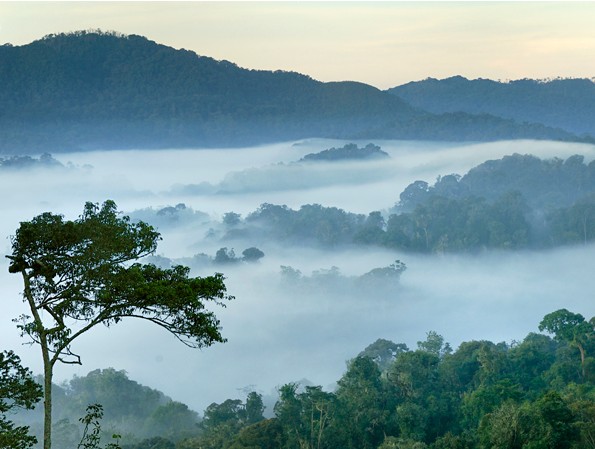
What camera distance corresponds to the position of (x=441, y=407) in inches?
1257

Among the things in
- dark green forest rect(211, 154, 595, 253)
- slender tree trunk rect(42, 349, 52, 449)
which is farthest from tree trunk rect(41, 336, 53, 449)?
dark green forest rect(211, 154, 595, 253)

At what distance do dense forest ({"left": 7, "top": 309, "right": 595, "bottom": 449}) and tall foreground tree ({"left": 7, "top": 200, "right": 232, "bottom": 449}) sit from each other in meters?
13.4

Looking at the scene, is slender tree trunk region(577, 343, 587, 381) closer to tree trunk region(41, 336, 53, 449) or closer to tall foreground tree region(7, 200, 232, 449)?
tall foreground tree region(7, 200, 232, 449)

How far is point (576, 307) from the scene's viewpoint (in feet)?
320

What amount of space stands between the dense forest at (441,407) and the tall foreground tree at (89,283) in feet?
43.9

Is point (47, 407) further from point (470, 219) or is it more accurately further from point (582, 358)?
point (470, 219)

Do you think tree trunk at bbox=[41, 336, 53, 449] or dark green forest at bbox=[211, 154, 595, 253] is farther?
dark green forest at bbox=[211, 154, 595, 253]

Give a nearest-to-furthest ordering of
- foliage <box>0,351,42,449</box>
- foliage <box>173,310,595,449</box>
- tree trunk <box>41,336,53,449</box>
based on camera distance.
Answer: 1. tree trunk <box>41,336,53,449</box>
2. foliage <box>0,351,42,449</box>
3. foliage <box>173,310,595,449</box>

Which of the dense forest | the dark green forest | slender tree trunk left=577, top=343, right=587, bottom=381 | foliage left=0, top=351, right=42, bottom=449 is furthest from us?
the dark green forest

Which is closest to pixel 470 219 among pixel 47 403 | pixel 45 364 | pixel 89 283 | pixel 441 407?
pixel 441 407

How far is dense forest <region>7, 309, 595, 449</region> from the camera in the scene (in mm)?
24781

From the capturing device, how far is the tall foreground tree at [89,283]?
12.5m

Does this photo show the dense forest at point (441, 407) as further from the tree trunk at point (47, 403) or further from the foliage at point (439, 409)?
the tree trunk at point (47, 403)

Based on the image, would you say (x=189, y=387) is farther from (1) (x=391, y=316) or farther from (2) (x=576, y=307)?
(2) (x=576, y=307)
